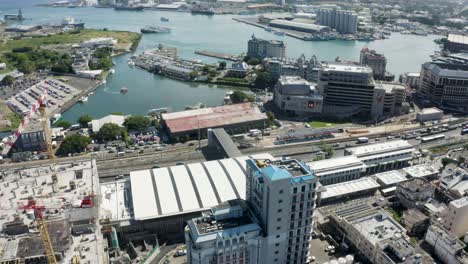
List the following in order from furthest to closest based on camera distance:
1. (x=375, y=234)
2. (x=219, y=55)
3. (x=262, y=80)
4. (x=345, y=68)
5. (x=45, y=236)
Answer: (x=219, y=55), (x=262, y=80), (x=345, y=68), (x=375, y=234), (x=45, y=236)

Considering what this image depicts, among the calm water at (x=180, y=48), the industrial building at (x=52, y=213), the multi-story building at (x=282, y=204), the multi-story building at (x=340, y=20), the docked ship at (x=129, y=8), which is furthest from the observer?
the docked ship at (x=129, y=8)

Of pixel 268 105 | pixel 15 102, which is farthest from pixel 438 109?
pixel 15 102

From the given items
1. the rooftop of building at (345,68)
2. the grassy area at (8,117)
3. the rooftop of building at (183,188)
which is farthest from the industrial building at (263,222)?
the grassy area at (8,117)

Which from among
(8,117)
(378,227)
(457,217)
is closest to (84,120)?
(8,117)

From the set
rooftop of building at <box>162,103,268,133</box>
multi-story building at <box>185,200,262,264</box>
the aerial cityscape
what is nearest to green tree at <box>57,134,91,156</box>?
the aerial cityscape

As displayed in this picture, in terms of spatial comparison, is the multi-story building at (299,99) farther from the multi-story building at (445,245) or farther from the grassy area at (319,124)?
the multi-story building at (445,245)

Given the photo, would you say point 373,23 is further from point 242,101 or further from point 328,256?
point 328,256

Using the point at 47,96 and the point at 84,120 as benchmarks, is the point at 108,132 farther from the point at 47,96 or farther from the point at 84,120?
the point at 47,96

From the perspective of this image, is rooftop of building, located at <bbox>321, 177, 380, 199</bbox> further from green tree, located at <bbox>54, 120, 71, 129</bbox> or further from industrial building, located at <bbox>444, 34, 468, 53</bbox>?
industrial building, located at <bbox>444, 34, 468, 53</bbox>
